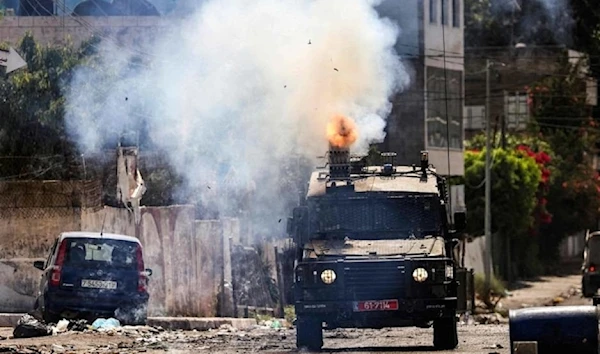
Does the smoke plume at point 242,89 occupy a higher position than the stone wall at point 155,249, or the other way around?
the smoke plume at point 242,89

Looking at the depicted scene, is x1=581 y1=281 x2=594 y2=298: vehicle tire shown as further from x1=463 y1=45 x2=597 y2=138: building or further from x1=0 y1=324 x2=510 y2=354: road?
x1=463 y1=45 x2=597 y2=138: building

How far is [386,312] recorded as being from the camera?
16.5 meters

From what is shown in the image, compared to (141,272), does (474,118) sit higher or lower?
higher

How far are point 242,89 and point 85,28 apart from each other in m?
5.57

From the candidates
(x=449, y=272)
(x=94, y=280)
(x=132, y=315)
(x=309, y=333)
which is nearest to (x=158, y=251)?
(x=132, y=315)

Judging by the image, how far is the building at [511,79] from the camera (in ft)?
182

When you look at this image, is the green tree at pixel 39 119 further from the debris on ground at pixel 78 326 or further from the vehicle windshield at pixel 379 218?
the vehicle windshield at pixel 379 218

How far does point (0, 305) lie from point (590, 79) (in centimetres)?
3710

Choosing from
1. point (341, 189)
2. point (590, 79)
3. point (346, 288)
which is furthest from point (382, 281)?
point (590, 79)

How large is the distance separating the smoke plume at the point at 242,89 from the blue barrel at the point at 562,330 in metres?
11.0

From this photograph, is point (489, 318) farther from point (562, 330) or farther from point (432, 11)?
point (562, 330)

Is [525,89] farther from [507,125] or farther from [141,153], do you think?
[141,153]

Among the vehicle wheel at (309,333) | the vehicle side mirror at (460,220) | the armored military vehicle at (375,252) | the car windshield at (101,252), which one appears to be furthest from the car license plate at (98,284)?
the vehicle side mirror at (460,220)

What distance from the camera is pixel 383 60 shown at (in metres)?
29.3
